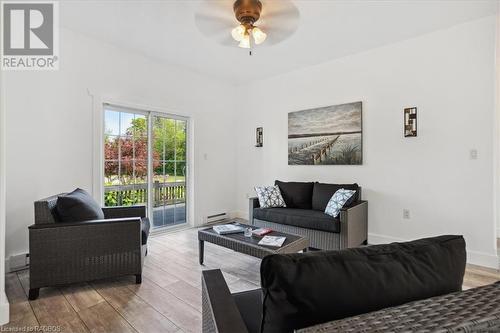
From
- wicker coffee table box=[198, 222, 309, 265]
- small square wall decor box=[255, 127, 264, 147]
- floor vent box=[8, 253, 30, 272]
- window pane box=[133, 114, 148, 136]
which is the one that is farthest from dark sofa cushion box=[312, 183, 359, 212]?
floor vent box=[8, 253, 30, 272]

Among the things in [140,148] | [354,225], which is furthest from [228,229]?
[140,148]

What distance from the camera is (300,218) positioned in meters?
3.36

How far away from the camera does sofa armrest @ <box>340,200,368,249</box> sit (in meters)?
3.04

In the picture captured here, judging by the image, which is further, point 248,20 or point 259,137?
point 259,137

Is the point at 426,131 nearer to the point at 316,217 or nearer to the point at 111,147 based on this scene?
the point at 316,217

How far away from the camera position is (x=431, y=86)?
3.21 meters

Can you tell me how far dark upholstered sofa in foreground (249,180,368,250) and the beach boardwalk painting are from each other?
496mm

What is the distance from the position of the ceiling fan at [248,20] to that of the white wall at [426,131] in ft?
6.55

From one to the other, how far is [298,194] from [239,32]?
2.49 metres

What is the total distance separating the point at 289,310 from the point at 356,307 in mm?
177

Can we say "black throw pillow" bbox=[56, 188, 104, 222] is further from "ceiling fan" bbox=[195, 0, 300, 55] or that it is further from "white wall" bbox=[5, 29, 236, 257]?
"ceiling fan" bbox=[195, 0, 300, 55]

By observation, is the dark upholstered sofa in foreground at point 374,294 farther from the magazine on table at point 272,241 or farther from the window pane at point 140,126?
the window pane at point 140,126

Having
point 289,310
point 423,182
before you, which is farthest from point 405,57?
point 289,310

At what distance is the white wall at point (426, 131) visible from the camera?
2898mm
